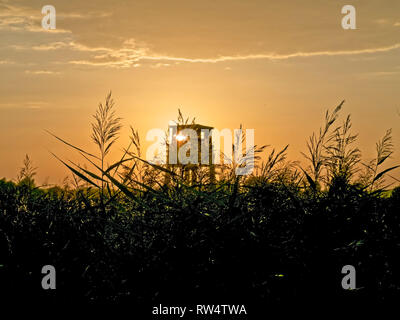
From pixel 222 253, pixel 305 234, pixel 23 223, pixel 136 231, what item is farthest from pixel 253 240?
pixel 23 223

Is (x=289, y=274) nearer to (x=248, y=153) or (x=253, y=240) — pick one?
(x=253, y=240)

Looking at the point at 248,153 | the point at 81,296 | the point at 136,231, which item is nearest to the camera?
the point at 81,296

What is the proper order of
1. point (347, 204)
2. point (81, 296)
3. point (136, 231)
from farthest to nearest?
point (347, 204)
point (136, 231)
point (81, 296)

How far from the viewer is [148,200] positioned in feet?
12.1

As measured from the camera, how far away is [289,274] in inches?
121

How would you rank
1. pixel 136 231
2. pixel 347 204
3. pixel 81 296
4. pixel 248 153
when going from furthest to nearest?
pixel 248 153, pixel 347 204, pixel 136 231, pixel 81 296

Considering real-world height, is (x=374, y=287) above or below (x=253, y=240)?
below

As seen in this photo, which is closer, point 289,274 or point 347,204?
point 289,274
